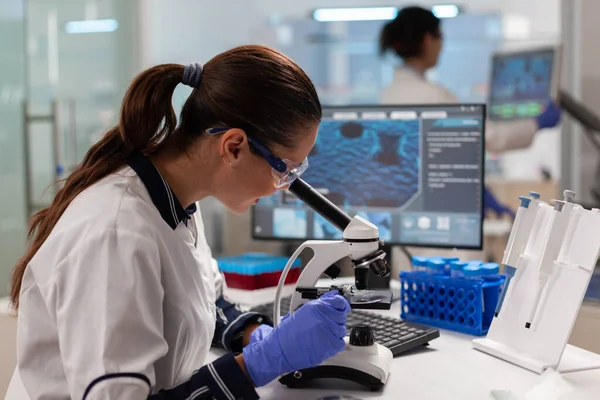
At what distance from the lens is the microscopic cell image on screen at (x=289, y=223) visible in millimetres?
1837

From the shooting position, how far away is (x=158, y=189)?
1.07 m

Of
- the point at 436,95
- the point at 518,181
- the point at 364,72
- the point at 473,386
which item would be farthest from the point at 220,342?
the point at 364,72

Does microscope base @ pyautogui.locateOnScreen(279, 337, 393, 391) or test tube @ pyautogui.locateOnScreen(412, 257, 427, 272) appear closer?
microscope base @ pyautogui.locateOnScreen(279, 337, 393, 391)

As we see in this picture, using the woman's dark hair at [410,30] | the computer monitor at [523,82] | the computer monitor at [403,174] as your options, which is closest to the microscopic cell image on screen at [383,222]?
the computer monitor at [403,174]

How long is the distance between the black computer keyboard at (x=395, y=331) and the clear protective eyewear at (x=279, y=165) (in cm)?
31

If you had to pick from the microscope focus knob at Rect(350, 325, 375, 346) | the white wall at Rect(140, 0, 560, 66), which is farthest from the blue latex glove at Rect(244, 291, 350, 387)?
the white wall at Rect(140, 0, 560, 66)

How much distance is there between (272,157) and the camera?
1.11 metres

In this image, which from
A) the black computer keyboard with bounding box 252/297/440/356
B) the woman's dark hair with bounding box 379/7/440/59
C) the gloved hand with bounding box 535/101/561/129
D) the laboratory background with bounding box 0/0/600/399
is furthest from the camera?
the gloved hand with bounding box 535/101/561/129

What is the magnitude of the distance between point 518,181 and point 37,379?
373 cm

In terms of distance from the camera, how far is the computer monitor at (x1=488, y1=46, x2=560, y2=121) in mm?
2705

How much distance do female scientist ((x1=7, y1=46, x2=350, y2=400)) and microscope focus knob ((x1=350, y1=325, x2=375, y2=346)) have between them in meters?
0.10

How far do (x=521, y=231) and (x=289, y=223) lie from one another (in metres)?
0.73

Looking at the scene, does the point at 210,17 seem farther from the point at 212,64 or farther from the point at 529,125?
the point at 212,64

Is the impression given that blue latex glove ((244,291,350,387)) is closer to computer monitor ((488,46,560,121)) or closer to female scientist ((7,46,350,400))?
female scientist ((7,46,350,400))
